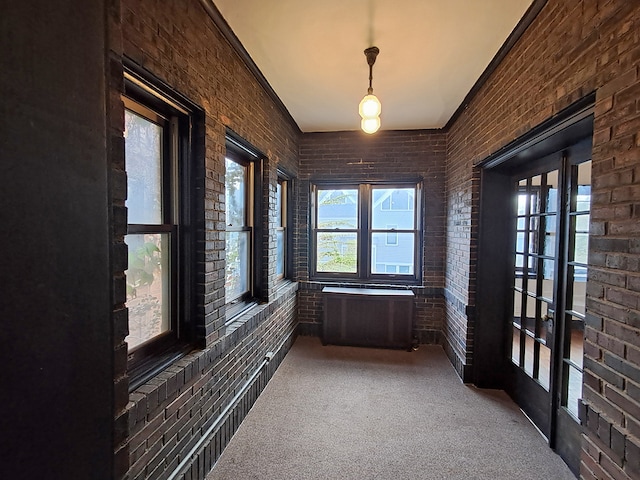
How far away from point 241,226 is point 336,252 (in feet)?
6.38

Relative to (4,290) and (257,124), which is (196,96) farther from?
(4,290)

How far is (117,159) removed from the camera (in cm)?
100

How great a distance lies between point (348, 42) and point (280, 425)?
2970 millimetres

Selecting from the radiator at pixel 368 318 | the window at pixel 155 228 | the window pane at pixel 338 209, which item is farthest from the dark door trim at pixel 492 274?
the window at pixel 155 228

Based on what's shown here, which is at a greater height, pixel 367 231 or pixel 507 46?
pixel 507 46

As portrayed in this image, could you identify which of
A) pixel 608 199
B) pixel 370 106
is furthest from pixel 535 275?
pixel 370 106

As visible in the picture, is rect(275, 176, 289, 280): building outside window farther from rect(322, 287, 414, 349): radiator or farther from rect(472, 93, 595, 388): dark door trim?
rect(472, 93, 595, 388): dark door trim

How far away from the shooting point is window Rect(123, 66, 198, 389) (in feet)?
5.15

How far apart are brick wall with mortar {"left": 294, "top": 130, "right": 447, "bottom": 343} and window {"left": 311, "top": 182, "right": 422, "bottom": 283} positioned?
0.18 meters

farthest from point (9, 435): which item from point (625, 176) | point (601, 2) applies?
point (601, 2)

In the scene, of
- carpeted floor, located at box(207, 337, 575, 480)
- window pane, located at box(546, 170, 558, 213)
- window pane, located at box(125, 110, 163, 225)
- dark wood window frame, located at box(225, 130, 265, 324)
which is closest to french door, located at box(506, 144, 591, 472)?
window pane, located at box(546, 170, 558, 213)

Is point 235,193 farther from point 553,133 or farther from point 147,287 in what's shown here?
point 553,133

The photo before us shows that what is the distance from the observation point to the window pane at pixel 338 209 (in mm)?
4512

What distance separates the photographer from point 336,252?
4574mm
